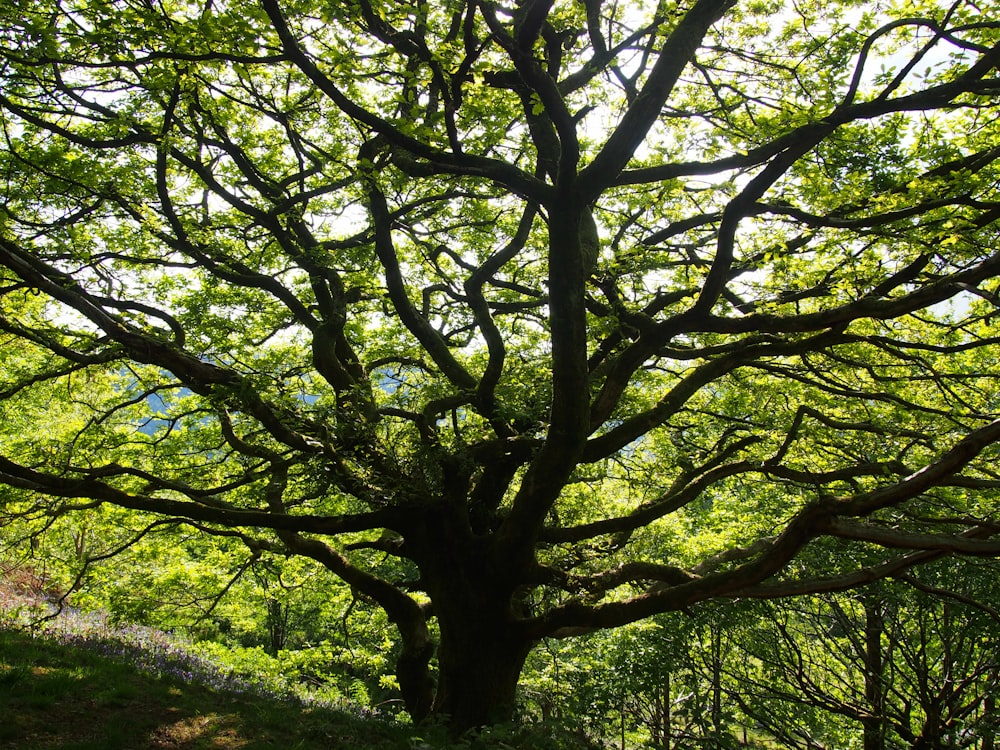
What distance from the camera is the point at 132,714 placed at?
5.62 meters

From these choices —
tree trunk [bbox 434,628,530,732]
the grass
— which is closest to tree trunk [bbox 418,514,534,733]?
tree trunk [bbox 434,628,530,732]

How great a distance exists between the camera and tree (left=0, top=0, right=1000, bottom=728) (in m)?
5.13

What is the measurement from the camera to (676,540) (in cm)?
1352

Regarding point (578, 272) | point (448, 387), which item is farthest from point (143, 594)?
point (578, 272)

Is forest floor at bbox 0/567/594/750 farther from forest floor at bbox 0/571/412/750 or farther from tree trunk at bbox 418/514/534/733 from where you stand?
tree trunk at bbox 418/514/534/733

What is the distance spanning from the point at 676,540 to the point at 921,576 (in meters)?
6.76

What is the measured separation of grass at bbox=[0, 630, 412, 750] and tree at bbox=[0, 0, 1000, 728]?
1569mm

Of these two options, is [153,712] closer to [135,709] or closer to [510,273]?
[135,709]

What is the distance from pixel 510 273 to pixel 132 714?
24.7 feet

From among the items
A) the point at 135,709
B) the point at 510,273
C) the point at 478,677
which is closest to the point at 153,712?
the point at 135,709

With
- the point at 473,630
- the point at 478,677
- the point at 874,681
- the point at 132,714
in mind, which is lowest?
the point at 132,714

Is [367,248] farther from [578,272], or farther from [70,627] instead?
[70,627]

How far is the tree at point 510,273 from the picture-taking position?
5129 mm

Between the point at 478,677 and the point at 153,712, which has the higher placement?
the point at 478,677
